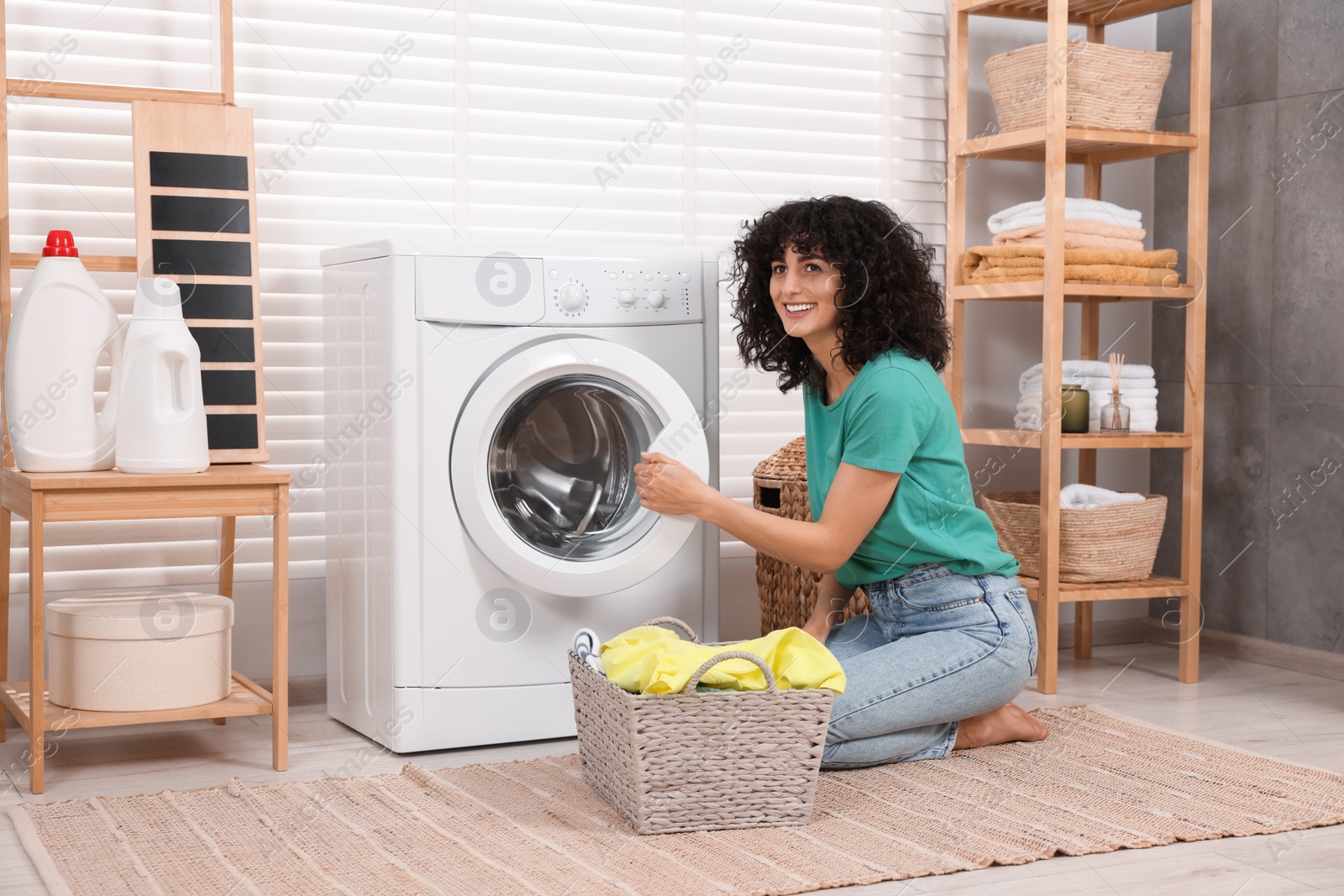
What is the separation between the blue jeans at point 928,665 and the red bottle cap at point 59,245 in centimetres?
141

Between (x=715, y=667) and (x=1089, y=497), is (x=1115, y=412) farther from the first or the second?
(x=715, y=667)

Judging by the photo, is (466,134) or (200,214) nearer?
(200,214)

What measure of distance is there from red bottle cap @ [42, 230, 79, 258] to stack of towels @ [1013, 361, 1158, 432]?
1.94 m

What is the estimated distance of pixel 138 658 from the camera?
205 cm

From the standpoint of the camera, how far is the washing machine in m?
2.14

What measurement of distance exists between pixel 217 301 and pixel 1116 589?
1904 mm

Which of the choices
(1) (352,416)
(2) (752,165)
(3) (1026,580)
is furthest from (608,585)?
(2) (752,165)

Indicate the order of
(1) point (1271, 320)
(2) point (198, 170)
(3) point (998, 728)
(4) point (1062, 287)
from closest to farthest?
(3) point (998, 728)
(2) point (198, 170)
(4) point (1062, 287)
(1) point (1271, 320)

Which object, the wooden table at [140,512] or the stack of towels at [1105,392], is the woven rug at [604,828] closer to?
the wooden table at [140,512]

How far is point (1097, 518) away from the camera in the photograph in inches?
108

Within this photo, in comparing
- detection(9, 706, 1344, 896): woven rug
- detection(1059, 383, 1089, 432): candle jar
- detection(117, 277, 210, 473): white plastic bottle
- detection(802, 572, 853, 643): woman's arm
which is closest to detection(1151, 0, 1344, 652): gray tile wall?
detection(1059, 383, 1089, 432): candle jar

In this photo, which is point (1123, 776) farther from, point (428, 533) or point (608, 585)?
point (428, 533)

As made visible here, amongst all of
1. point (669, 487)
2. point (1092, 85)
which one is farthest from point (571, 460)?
point (1092, 85)

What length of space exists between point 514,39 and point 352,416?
1.00 metres
